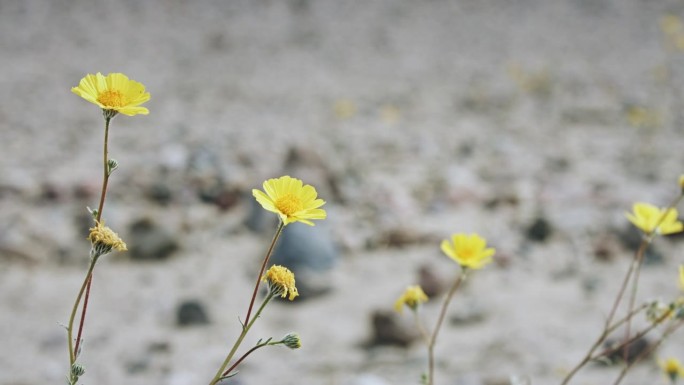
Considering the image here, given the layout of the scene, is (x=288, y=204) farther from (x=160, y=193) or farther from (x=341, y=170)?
(x=341, y=170)

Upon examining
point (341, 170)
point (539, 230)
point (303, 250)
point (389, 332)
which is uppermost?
point (341, 170)

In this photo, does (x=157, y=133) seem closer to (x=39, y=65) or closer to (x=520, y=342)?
(x=39, y=65)

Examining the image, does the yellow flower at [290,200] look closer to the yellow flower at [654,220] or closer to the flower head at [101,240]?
the flower head at [101,240]

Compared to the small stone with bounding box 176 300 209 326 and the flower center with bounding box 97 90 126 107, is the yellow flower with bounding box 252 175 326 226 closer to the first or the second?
the flower center with bounding box 97 90 126 107

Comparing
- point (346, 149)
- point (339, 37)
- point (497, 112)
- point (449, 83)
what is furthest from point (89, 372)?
point (339, 37)

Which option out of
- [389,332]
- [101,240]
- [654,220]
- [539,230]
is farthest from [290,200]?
[539,230]

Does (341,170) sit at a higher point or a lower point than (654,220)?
higher

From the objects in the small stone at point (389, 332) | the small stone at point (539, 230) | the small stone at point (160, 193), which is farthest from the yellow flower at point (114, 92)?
the small stone at point (160, 193)
